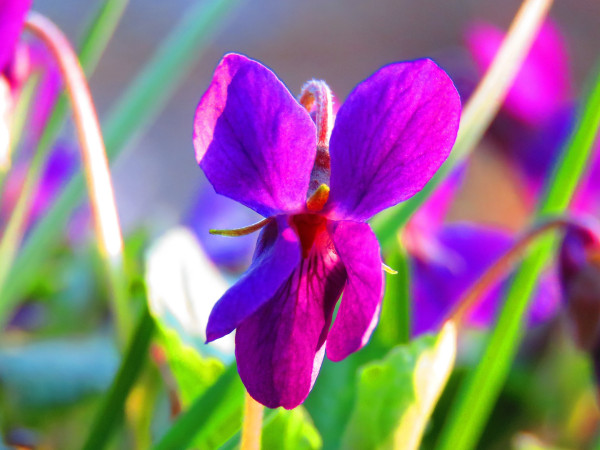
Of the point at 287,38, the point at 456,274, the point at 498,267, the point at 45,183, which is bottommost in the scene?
the point at 287,38

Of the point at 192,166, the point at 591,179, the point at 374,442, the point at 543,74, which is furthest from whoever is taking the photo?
the point at 192,166

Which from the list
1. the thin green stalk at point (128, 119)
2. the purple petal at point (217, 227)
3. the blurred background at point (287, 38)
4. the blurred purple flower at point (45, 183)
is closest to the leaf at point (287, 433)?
the thin green stalk at point (128, 119)

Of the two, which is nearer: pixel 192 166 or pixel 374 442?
pixel 374 442

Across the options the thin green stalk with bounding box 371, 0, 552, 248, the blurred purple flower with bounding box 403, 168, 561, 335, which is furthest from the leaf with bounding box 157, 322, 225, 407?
the blurred purple flower with bounding box 403, 168, 561, 335

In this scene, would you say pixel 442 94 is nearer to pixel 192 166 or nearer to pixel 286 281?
pixel 286 281

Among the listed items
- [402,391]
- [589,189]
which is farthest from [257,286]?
[589,189]

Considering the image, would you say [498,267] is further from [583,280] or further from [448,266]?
[448,266]

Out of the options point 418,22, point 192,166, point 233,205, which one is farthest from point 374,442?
point 418,22

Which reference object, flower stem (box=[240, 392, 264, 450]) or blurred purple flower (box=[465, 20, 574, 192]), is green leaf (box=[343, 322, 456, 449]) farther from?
blurred purple flower (box=[465, 20, 574, 192])
